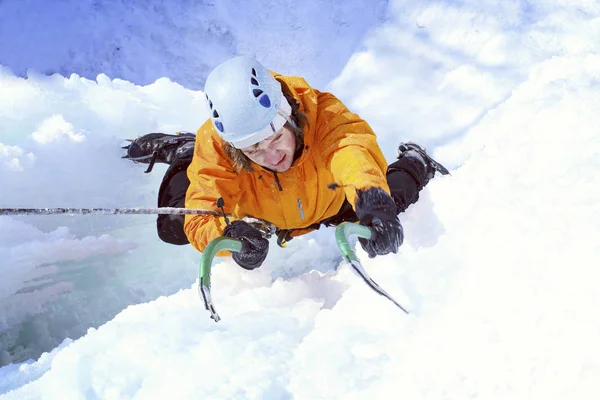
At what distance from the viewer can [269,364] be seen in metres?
1.25

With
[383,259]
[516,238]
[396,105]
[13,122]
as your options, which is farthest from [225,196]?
[13,122]

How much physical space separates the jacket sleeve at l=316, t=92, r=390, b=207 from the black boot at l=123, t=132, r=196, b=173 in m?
1.01

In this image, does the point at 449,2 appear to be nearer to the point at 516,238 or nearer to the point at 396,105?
the point at 396,105

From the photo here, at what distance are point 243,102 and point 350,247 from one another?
21.7 inches

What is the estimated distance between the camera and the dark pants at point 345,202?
2000mm

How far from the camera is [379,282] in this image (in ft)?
4.83

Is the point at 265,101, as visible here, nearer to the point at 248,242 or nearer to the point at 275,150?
the point at 275,150

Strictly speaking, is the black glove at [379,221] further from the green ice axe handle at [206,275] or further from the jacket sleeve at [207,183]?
the jacket sleeve at [207,183]

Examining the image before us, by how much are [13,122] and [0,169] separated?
854 mm

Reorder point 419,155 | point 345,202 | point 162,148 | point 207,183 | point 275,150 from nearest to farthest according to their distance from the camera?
point 275,150 → point 207,183 → point 345,202 → point 419,155 → point 162,148

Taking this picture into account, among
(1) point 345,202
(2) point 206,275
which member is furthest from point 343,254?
(1) point 345,202

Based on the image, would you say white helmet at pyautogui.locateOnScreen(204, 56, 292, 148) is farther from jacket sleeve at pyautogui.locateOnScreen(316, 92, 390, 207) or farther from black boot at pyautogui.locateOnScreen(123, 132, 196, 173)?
black boot at pyautogui.locateOnScreen(123, 132, 196, 173)

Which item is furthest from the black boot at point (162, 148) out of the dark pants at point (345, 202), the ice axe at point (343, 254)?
the ice axe at point (343, 254)

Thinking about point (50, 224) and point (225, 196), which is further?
point (50, 224)
